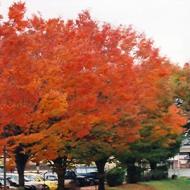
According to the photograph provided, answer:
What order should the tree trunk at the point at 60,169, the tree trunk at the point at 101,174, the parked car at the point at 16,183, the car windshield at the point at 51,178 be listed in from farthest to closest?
the car windshield at the point at 51,178, the parked car at the point at 16,183, the tree trunk at the point at 101,174, the tree trunk at the point at 60,169

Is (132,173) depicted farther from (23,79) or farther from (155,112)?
(23,79)

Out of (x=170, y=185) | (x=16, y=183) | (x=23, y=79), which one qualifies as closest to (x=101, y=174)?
(x=16, y=183)

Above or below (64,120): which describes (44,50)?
above

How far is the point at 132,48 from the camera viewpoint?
3750 cm

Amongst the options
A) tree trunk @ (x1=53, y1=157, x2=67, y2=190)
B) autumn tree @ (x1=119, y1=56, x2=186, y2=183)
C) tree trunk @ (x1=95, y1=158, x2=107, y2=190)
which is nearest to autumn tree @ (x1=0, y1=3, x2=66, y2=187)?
tree trunk @ (x1=53, y1=157, x2=67, y2=190)

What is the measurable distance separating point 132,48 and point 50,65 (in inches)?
407

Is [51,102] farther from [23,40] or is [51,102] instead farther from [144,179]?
[144,179]

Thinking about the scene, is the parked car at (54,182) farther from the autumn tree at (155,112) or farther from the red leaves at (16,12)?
the red leaves at (16,12)

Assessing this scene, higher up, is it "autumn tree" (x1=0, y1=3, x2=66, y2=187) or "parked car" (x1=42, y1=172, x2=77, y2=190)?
"autumn tree" (x1=0, y1=3, x2=66, y2=187)

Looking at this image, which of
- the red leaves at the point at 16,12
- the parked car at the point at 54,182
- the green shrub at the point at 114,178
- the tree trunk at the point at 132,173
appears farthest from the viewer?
the tree trunk at the point at 132,173

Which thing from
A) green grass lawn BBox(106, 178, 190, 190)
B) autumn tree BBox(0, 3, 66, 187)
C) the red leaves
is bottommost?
green grass lawn BBox(106, 178, 190, 190)

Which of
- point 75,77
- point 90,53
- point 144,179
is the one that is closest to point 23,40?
point 75,77

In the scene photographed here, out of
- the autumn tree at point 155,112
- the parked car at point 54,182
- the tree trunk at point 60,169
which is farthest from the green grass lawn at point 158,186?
the tree trunk at point 60,169

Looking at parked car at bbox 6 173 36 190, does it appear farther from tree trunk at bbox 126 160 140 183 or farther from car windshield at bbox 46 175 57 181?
tree trunk at bbox 126 160 140 183
